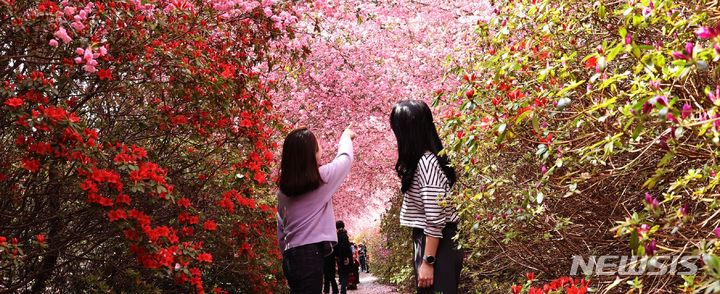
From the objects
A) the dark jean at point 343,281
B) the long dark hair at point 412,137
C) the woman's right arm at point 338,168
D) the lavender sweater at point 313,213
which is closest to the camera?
the long dark hair at point 412,137

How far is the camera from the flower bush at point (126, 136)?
12.3 ft

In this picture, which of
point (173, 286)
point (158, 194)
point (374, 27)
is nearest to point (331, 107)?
point (374, 27)

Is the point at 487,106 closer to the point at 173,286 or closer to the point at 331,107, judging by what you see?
the point at 173,286

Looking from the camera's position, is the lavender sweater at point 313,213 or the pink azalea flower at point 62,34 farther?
the lavender sweater at point 313,213

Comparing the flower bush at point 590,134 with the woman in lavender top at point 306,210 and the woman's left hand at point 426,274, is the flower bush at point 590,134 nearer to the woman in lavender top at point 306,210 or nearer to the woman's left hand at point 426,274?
the woman's left hand at point 426,274

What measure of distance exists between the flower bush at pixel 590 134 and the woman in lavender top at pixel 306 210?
780mm

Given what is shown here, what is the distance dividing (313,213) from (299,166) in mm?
279

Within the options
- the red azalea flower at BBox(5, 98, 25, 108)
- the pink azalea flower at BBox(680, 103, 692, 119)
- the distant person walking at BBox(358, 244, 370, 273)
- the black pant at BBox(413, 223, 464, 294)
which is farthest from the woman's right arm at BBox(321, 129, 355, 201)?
the distant person walking at BBox(358, 244, 370, 273)

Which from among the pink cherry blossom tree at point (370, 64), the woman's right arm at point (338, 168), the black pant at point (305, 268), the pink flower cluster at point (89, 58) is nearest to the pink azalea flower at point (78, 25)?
the pink flower cluster at point (89, 58)

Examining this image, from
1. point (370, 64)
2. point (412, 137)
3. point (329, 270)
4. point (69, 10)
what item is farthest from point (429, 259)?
point (370, 64)

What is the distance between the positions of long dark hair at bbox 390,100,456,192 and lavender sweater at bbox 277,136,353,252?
2.54 ft

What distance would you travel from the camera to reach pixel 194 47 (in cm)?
474

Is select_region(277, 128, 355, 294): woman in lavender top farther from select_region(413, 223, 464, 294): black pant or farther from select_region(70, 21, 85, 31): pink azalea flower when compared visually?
select_region(70, 21, 85, 31): pink azalea flower

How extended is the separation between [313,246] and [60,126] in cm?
148
